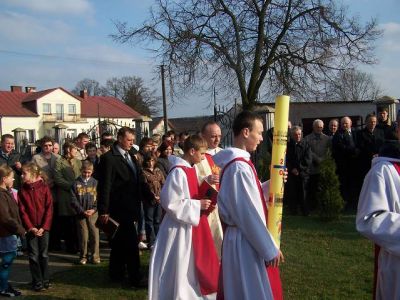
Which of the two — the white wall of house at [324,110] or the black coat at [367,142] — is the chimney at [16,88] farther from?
the black coat at [367,142]

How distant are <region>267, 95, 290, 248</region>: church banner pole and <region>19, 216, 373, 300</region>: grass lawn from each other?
2279mm

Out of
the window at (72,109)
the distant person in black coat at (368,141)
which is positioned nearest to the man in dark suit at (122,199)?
the distant person in black coat at (368,141)

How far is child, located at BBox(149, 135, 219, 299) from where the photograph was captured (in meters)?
4.79

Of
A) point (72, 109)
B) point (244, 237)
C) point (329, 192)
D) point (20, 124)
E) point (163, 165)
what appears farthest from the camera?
point (72, 109)

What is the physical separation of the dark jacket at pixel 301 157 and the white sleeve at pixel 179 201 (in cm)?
520

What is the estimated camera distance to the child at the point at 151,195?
7.77 m

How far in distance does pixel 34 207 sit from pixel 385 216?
4.61 metres

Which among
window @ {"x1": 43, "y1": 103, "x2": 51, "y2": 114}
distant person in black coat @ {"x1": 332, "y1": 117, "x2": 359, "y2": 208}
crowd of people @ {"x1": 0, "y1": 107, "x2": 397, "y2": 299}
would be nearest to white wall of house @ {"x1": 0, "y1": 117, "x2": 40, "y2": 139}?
window @ {"x1": 43, "y1": 103, "x2": 51, "y2": 114}

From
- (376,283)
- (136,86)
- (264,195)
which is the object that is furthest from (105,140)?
(136,86)

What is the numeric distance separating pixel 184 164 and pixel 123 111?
195 feet

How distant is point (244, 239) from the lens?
3443 millimetres

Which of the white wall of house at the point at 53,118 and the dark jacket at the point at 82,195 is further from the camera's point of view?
the white wall of house at the point at 53,118

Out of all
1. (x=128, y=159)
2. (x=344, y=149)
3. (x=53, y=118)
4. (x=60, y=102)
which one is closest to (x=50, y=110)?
(x=53, y=118)

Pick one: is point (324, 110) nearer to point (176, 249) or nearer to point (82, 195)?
point (82, 195)
